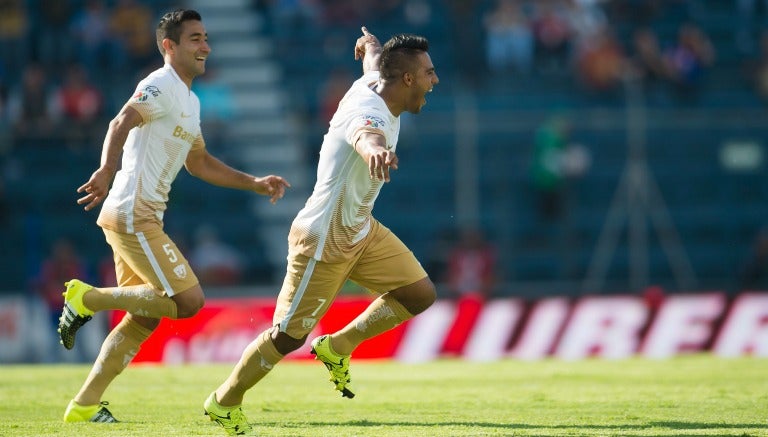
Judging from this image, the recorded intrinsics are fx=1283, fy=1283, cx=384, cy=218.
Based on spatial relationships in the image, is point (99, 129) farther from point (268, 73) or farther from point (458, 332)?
point (458, 332)

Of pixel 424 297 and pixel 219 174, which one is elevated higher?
pixel 219 174

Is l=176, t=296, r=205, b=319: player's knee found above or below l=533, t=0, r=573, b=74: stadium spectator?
below

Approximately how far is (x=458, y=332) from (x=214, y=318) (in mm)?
3362

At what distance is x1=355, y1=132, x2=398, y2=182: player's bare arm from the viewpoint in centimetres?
723

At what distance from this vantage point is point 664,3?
2344 cm

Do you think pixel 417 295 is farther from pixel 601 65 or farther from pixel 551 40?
pixel 551 40

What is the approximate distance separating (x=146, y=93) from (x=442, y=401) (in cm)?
356

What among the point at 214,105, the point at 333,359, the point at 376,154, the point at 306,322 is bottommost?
the point at 333,359

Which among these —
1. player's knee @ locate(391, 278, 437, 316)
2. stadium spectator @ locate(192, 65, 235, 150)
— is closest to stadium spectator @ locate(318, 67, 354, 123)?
stadium spectator @ locate(192, 65, 235, 150)

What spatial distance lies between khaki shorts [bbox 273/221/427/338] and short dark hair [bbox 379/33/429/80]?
112cm

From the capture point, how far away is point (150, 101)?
891cm

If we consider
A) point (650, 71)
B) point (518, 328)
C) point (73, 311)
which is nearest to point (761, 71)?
point (650, 71)

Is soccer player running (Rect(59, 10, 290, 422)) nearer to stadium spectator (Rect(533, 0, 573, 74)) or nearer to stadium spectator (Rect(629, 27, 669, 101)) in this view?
stadium spectator (Rect(533, 0, 573, 74))

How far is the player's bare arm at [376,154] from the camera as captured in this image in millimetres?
7227
